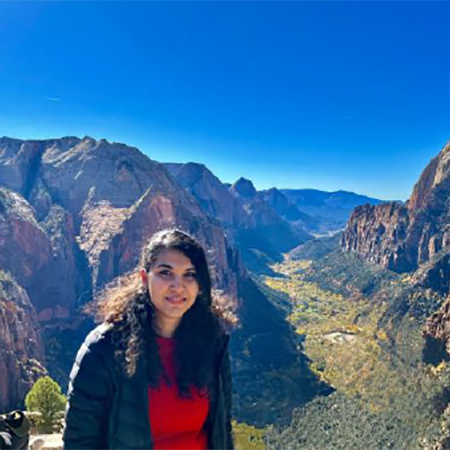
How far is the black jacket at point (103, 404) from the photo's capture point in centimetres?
425

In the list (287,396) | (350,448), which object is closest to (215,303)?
(350,448)

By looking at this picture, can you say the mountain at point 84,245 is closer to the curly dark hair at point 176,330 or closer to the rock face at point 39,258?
the rock face at point 39,258

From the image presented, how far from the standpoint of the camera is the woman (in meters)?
4.32

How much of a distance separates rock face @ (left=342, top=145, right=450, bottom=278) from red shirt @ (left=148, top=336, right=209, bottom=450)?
396 ft

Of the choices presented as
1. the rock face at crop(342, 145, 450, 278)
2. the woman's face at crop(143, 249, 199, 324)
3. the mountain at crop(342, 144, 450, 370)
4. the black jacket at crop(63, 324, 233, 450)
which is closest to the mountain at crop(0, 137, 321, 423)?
the mountain at crop(342, 144, 450, 370)

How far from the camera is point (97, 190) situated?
90.4 meters

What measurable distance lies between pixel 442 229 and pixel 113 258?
3806 inches

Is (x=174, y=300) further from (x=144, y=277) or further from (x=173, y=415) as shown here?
(x=173, y=415)

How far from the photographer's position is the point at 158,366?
4621 millimetres

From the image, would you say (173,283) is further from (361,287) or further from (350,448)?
(361,287)

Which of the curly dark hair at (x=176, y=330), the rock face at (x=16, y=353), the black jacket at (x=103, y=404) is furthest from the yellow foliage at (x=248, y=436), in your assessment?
the black jacket at (x=103, y=404)

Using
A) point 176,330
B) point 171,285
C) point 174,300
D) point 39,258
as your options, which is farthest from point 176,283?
point 39,258

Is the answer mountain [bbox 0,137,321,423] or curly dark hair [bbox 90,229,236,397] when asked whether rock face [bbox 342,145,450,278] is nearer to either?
mountain [bbox 0,137,321,423]

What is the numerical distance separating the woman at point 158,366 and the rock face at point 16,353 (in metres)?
38.1
